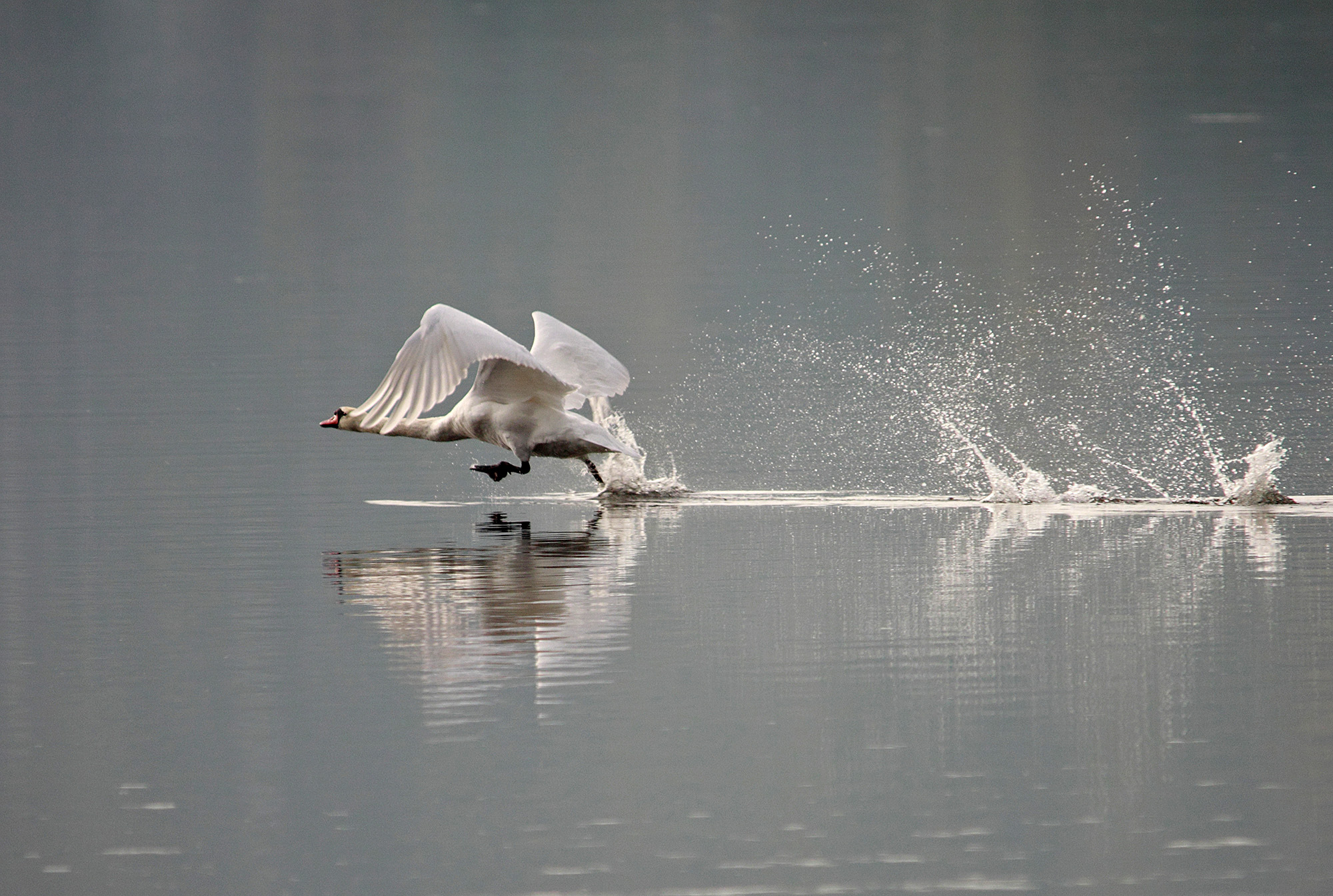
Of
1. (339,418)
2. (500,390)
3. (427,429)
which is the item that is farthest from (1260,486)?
(339,418)

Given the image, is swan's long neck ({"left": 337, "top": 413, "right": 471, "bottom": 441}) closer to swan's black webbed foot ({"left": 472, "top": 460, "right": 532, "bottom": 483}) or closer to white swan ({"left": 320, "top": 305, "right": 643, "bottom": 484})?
white swan ({"left": 320, "top": 305, "right": 643, "bottom": 484})

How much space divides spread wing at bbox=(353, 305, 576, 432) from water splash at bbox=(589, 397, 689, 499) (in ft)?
6.43

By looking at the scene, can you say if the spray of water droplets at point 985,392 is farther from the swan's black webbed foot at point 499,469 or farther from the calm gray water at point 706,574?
the swan's black webbed foot at point 499,469

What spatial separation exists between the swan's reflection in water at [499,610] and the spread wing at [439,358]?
1122mm

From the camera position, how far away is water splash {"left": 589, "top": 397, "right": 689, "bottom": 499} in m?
17.8

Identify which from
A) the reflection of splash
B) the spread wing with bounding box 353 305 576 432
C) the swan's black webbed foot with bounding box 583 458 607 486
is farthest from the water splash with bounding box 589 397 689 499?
the reflection of splash

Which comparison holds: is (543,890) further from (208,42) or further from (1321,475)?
(208,42)

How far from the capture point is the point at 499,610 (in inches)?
497

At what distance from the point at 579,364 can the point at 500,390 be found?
0.90m

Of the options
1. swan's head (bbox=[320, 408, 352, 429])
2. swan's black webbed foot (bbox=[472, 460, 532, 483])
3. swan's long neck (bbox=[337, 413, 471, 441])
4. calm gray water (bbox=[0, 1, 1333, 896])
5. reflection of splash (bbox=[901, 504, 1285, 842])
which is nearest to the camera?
calm gray water (bbox=[0, 1, 1333, 896])

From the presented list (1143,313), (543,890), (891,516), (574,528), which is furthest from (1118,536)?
(1143,313)

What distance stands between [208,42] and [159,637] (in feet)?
354

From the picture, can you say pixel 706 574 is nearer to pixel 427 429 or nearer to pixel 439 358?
pixel 439 358

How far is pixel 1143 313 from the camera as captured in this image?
1099 inches
